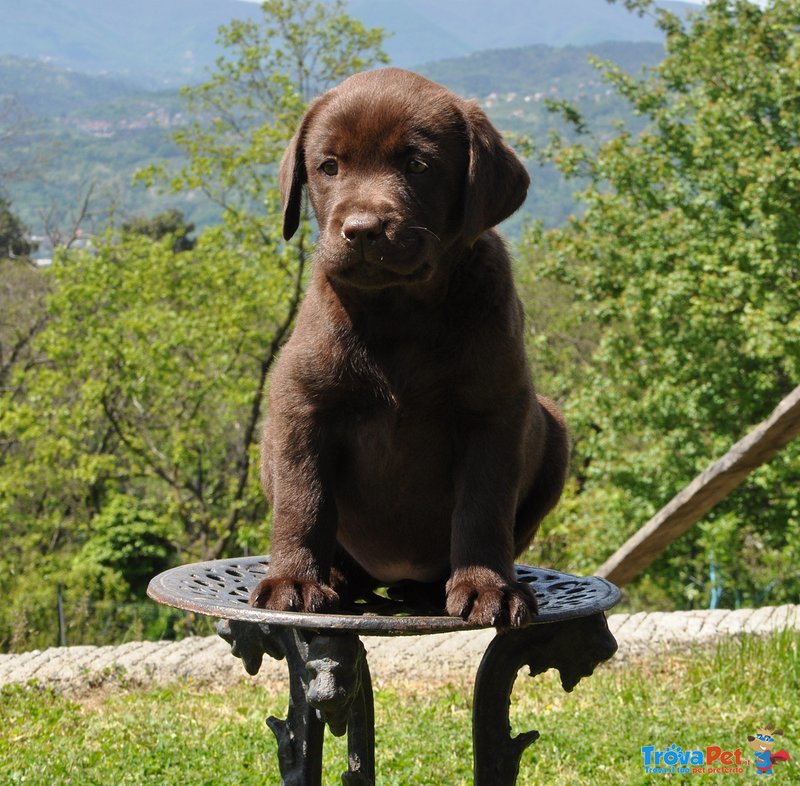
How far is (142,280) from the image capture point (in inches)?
752

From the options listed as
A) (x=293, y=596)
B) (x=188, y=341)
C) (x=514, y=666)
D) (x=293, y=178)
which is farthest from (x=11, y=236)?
(x=293, y=596)

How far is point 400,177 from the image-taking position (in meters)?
2.62

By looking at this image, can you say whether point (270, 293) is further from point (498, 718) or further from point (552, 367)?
point (498, 718)

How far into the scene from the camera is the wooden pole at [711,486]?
6527 mm

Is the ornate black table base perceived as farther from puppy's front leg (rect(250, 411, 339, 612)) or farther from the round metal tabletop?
puppy's front leg (rect(250, 411, 339, 612))

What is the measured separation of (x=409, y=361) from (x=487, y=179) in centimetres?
53

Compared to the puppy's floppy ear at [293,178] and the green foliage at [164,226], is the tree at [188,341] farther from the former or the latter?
the puppy's floppy ear at [293,178]

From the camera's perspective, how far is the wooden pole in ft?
21.4

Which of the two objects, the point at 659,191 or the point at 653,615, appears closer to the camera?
the point at 653,615

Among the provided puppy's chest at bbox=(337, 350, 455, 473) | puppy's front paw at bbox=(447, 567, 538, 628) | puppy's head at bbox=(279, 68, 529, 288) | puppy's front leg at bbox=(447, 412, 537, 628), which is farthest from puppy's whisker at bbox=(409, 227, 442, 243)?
puppy's front paw at bbox=(447, 567, 538, 628)

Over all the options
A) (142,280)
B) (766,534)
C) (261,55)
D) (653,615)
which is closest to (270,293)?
(142,280)

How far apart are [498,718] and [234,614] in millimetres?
1222

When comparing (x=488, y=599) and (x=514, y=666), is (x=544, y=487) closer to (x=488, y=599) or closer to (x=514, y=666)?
(x=514, y=666)

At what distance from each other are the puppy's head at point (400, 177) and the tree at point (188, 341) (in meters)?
14.3
